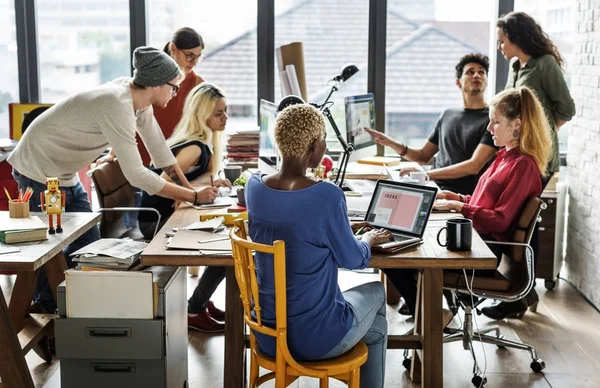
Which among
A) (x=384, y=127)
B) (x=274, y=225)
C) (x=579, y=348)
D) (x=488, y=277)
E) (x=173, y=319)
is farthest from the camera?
(x=384, y=127)

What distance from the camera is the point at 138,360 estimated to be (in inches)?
116

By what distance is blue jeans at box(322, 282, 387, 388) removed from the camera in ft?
9.32

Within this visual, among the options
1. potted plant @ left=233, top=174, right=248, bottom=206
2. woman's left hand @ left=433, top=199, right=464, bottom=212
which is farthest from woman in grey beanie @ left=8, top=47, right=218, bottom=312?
woman's left hand @ left=433, top=199, right=464, bottom=212

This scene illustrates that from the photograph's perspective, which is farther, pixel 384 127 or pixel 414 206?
pixel 384 127

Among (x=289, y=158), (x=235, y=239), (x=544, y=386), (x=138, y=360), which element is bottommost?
(x=544, y=386)

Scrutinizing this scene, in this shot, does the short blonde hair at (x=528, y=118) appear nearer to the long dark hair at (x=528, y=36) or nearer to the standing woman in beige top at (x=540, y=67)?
the standing woman in beige top at (x=540, y=67)

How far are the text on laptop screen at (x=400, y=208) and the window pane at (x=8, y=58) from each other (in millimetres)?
3529

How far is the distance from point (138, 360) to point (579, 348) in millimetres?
2165

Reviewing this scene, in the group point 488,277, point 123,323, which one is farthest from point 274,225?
point 488,277

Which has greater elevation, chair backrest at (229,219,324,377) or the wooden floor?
chair backrest at (229,219,324,377)

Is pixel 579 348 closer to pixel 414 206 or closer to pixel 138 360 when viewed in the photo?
pixel 414 206

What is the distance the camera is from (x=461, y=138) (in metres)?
4.82

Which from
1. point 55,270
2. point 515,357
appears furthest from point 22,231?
point 515,357

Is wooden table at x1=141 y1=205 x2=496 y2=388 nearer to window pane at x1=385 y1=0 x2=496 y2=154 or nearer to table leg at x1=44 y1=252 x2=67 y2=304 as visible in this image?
table leg at x1=44 y1=252 x2=67 y2=304
